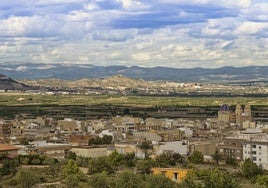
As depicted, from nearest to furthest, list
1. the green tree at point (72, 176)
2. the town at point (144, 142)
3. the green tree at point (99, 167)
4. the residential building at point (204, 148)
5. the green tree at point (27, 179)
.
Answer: the green tree at point (72, 176) → the green tree at point (27, 179) → the green tree at point (99, 167) → the town at point (144, 142) → the residential building at point (204, 148)

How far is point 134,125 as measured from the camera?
308ft

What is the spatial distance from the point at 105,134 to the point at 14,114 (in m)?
47.8

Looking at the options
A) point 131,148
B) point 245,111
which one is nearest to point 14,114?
point 245,111

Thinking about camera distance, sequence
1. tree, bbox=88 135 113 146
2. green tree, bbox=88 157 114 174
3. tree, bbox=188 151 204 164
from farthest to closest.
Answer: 1. tree, bbox=88 135 113 146
2. tree, bbox=188 151 204 164
3. green tree, bbox=88 157 114 174

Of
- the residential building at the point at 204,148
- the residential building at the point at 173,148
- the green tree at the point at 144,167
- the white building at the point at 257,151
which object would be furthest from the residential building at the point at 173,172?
the residential building at the point at 204,148

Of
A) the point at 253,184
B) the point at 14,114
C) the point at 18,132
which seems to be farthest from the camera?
the point at 14,114

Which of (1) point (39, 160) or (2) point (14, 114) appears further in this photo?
(2) point (14, 114)

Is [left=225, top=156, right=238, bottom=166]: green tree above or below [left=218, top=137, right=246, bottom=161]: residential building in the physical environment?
below

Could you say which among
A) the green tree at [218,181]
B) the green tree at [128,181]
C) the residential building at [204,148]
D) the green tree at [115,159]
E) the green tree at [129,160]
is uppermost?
the green tree at [128,181]

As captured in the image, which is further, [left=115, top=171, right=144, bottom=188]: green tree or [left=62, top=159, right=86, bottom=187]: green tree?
[left=62, top=159, right=86, bottom=187]: green tree

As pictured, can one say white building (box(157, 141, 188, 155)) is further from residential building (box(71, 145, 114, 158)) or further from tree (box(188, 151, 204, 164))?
residential building (box(71, 145, 114, 158))

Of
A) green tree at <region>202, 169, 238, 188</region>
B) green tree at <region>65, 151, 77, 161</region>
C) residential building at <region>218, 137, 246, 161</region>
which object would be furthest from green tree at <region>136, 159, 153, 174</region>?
residential building at <region>218, 137, 246, 161</region>

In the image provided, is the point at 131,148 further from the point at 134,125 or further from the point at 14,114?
the point at 14,114

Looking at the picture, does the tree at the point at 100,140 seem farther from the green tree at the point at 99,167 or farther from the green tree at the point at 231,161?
the green tree at the point at 99,167
